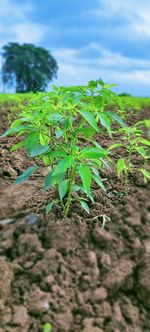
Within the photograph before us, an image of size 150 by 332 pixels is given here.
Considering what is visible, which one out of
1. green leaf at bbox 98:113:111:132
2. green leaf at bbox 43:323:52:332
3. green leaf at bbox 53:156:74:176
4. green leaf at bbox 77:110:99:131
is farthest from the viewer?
green leaf at bbox 98:113:111:132

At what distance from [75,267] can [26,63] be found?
36474mm

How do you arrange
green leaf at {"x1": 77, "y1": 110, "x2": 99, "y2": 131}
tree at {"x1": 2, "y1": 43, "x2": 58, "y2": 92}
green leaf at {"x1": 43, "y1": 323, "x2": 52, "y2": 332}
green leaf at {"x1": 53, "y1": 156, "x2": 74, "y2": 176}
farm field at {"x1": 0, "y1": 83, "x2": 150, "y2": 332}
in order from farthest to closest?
tree at {"x1": 2, "y1": 43, "x2": 58, "y2": 92} < green leaf at {"x1": 77, "y1": 110, "x2": 99, "y2": 131} < green leaf at {"x1": 53, "y1": 156, "x2": 74, "y2": 176} < farm field at {"x1": 0, "y1": 83, "x2": 150, "y2": 332} < green leaf at {"x1": 43, "y1": 323, "x2": 52, "y2": 332}

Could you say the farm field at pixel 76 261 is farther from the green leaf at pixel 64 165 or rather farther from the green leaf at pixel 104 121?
the green leaf at pixel 64 165

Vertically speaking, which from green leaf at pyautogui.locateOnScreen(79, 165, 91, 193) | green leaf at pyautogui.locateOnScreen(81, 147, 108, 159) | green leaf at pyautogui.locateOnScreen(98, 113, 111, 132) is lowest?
green leaf at pyautogui.locateOnScreen(79, 165, 91, 193)

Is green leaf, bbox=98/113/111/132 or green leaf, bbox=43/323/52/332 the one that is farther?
green leaf, bbox=98/113/111/132

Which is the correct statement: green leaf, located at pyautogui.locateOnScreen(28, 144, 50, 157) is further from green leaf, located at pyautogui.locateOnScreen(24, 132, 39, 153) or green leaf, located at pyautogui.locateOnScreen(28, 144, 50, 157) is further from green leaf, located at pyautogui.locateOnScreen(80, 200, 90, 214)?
green leaf, located at pyautogui.locateOnScreen(80, 200, 90, 214)

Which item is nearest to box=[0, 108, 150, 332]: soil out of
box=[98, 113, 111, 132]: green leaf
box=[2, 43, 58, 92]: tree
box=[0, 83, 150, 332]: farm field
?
box=[0, 83, 150, 332]: farm field

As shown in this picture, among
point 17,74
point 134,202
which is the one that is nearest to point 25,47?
point 17,74

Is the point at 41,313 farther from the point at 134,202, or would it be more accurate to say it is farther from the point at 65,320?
the point at 134,202

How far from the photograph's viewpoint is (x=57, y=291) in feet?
8.21

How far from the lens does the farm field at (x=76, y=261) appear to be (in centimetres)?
245

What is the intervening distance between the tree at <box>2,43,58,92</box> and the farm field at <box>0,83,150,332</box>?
3293 centimetres

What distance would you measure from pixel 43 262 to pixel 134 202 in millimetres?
783

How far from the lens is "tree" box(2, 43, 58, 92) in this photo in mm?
36919
